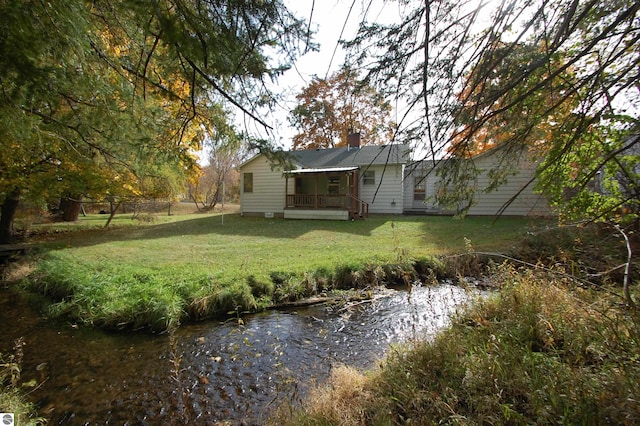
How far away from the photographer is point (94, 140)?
4.74m

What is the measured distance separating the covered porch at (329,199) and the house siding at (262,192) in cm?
76

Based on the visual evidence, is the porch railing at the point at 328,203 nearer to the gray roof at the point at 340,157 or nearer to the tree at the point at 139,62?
the gray roof at the point at 340,157

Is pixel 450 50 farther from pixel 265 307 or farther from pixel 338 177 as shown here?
pixel 338 177

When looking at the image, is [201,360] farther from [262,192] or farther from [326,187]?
[326,187]

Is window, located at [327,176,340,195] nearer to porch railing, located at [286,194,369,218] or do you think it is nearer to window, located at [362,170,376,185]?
porch railing, located at [286,194,369,218]

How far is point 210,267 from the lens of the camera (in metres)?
6.96

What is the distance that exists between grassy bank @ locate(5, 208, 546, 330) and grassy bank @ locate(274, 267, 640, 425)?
1742 millimetres

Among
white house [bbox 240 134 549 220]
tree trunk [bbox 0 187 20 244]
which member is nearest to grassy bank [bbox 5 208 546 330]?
tree trunk [bbox 0 187 20 244]

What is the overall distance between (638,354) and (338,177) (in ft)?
53.0

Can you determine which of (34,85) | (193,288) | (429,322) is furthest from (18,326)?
(429,322)

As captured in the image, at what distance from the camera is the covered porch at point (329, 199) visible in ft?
52.7

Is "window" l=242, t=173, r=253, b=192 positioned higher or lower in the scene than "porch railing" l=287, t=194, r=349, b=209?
higher

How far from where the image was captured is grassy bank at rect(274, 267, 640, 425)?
196 cm

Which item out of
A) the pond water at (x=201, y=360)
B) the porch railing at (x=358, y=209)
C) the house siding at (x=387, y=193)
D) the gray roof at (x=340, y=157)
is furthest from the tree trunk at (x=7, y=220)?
the house siding at (x=387, y=193)
